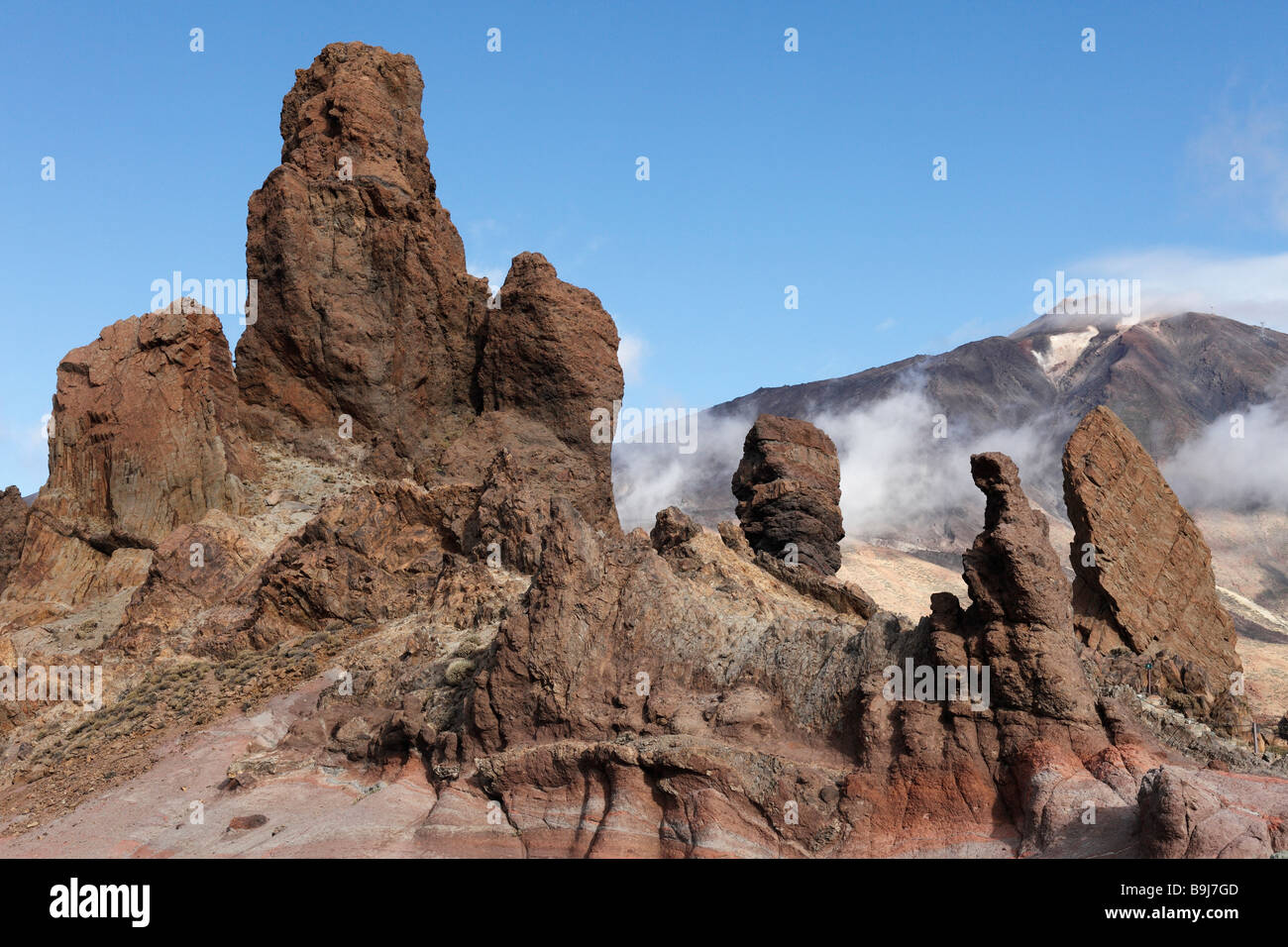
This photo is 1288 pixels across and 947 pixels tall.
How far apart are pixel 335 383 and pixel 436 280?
425 cm

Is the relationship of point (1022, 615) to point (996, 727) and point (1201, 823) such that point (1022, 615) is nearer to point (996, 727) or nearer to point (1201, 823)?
point (996, 727)

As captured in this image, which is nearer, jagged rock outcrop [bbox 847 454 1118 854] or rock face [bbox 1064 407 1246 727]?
jagged rock outcrop [bbox 847 454 1118 854]

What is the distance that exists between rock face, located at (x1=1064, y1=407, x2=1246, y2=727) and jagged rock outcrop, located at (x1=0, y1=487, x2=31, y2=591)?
1087 inches

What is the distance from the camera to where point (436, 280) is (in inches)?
1330

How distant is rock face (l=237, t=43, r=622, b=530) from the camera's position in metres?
31.9

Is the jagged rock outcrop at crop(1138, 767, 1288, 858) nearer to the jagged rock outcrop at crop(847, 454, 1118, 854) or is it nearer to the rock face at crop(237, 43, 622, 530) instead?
the jagged rock outcrop at crop(847, 454, 1118, 854)

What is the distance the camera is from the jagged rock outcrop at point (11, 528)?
33.2m

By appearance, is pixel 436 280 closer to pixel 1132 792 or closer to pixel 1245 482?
pixel 1132 792

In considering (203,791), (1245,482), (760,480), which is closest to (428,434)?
(760,480)

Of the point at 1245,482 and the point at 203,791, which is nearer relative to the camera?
the point at 203,791

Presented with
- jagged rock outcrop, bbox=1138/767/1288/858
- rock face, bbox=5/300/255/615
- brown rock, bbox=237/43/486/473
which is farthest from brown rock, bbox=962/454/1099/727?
brown rock, bbox=237/43/486/473

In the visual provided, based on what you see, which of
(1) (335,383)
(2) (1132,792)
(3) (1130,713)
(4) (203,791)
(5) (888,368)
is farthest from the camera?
(5) (888,368)

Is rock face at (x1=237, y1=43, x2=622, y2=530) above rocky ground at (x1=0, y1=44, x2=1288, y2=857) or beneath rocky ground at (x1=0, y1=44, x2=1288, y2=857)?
above
